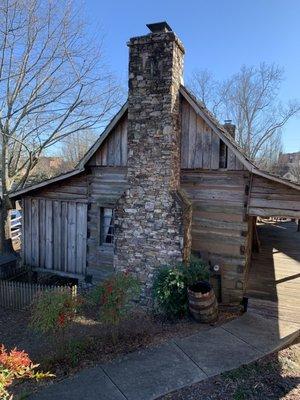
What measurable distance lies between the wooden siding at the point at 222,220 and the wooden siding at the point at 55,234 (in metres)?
3.64

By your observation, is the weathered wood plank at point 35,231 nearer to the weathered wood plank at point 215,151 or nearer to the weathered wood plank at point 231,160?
the weathered wood plank at point 215,151

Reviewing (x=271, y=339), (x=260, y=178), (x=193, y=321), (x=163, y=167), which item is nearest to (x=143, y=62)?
(x=163, y=167)

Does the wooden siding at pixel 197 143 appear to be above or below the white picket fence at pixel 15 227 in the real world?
above

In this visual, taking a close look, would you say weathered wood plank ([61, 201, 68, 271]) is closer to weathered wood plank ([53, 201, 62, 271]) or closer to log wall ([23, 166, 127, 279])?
log wall ([23, 166, 127, 279])

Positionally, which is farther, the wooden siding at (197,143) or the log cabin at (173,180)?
the wooden siding at (197,143)

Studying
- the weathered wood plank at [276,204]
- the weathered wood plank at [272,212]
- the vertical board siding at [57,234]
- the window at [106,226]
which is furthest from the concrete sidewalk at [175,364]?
the vertical board siding at [57,234]

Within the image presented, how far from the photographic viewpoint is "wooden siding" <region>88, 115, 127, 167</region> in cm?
985

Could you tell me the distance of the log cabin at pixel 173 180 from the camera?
28.3 feet

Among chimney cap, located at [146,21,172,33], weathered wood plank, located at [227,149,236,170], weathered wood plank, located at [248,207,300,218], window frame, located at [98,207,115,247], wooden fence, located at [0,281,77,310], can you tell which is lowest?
wooden fence, located at [0,281,77,310]

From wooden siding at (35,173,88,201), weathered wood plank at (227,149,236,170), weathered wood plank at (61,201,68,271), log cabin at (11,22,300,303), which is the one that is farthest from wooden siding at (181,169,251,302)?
weathered wood plank at (61,201,68,271)

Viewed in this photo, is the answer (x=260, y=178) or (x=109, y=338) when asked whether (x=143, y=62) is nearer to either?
(x=260, y=178)

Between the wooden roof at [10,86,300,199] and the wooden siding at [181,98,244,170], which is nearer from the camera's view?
the wooden roof at [10,86,300,199]

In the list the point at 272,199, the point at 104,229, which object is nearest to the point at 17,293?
the point at 104,229

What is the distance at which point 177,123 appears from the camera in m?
8.97
